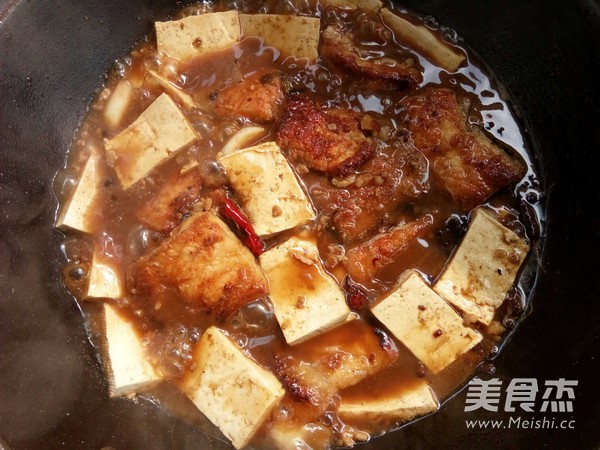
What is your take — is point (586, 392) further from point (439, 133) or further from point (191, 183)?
point (191, 183)

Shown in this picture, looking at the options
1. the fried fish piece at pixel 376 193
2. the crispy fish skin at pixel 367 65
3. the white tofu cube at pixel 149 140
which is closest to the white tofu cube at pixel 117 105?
the white tofu cube at pixel 149 140

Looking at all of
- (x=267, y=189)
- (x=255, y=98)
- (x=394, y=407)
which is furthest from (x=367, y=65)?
(x=394, y=407)

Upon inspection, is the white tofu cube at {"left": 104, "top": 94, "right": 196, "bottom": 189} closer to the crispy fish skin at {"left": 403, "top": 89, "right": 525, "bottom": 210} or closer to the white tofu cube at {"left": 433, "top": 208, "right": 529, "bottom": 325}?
the crispy fish skin at {"left": 403, "top": 89, "right": 525, "bottom": 210}

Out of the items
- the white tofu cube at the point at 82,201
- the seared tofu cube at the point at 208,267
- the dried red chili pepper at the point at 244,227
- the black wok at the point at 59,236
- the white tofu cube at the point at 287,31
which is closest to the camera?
the black wok at the point at 59,236

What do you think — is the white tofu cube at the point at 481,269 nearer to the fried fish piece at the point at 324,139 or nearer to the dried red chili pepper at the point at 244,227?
the fried fish piece at the point at 324,139

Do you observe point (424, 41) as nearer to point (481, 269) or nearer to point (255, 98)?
point (255, 98)

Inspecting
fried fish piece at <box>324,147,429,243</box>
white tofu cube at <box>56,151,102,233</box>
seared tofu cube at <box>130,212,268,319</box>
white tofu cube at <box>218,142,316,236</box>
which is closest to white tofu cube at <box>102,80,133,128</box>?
white tofu cube at <box>56,151,102,233</box>

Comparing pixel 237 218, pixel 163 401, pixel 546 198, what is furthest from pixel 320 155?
pixel 163 401
